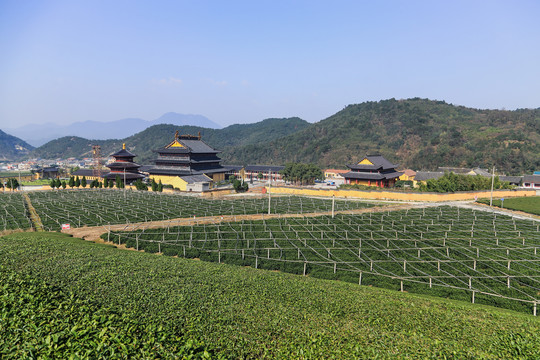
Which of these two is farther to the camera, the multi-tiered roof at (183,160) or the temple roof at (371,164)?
the multi-tiered roof at (183,160)

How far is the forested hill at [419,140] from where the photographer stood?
108500 millimetres

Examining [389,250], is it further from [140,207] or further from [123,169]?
[123,169]

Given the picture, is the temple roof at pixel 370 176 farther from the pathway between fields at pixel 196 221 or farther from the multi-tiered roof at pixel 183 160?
the multi-tiered roof at pixel 183 160

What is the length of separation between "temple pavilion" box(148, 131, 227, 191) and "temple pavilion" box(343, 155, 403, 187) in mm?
29918

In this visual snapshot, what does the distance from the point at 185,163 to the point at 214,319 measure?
Answer: 68166mm

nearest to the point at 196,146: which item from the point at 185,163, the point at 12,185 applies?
the point at 185,163

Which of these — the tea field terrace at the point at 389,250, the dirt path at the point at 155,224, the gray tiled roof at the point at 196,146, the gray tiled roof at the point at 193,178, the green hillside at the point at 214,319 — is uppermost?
the gray tiled roof at the point at 196,146

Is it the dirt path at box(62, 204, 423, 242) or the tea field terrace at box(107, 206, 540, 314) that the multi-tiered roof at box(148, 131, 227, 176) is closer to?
the dirt path at box(62, 204, 423, 242)

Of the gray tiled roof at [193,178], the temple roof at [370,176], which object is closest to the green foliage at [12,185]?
the gray tiled roof at [193,178]

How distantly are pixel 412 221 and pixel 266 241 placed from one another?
59.9ft

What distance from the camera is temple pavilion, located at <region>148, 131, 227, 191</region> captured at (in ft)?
246

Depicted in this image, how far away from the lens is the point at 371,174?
232 ft

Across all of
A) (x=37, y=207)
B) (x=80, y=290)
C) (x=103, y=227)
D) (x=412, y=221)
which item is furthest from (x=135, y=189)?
(x=80, y=290)

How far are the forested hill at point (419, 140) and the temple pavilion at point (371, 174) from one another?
4752 cm
